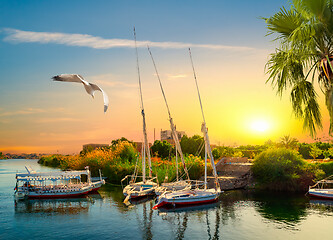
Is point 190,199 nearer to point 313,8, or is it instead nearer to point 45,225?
point 45,225

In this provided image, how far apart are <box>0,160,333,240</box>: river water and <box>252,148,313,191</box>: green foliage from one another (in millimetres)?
4925

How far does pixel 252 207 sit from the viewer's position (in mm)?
35781

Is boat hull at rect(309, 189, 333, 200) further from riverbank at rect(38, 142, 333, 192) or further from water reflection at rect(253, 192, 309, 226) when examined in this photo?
riverbank at rect(38, 142, 333, 192)

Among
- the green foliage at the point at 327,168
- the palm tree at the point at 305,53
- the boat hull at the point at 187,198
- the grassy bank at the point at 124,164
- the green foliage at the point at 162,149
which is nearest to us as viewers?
the palm tree at the point at 305,53

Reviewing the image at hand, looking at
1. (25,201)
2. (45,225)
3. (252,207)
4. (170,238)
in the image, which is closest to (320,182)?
(252,207)

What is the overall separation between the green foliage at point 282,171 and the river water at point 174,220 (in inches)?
194

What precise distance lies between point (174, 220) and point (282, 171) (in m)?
25.0

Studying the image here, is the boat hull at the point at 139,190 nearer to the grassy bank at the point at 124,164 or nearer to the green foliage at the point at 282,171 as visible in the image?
the grassy bank at the point at 124,164

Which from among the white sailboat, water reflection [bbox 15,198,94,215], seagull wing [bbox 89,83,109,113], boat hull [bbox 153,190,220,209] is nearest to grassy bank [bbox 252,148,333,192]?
the white sailboat

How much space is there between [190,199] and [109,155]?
36625 mm

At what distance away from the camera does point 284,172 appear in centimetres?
4797

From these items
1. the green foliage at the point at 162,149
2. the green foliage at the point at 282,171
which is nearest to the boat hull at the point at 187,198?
the green foliage at the point at 282,171

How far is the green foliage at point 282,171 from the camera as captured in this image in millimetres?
47312

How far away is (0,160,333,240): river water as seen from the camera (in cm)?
2555
